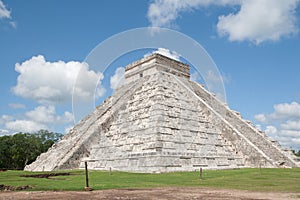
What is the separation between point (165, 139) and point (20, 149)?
95.5 ft

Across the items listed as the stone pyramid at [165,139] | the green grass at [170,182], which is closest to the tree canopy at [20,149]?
the stone pyramid at [165,139]

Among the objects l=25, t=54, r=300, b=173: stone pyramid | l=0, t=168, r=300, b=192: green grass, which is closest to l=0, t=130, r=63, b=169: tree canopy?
l=25, t=54, r=300, b=173: stone pyramid

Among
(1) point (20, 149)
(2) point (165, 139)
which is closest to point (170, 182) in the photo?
(2) point (165, 139)

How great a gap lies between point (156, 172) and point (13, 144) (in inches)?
1213

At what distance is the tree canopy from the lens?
39.5 m

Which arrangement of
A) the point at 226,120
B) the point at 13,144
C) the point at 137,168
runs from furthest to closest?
1. the point at 13,144
2. the point at 226,120
3. the point at 137,168

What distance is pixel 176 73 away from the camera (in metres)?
29.7

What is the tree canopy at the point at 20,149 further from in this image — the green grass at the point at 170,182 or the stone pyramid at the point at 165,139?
the green grass at the point at 170,182

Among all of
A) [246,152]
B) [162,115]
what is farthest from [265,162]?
[162,115]

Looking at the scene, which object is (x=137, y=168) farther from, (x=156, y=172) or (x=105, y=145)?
(x=105, y=145)

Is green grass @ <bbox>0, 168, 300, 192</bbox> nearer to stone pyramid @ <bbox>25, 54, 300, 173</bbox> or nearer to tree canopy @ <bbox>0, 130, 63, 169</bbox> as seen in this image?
stone pyramid @ <bbox>25, 54, 300, 173</bbox>

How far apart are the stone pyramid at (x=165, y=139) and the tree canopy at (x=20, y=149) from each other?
1726 centimetres

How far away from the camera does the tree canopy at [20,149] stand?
39.5 metres

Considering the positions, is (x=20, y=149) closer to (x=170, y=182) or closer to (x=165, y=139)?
(x=165, y=139)
